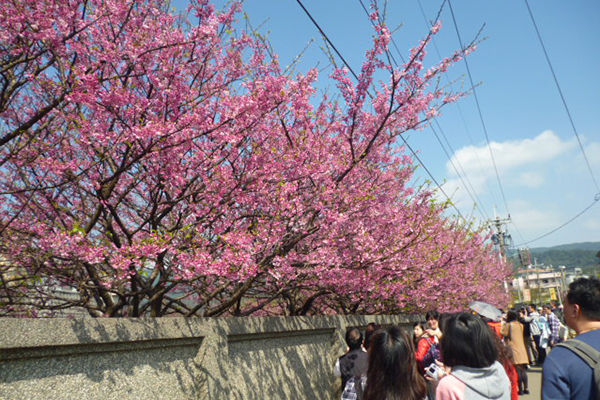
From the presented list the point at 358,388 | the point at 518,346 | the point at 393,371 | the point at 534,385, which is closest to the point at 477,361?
the point at 393,371

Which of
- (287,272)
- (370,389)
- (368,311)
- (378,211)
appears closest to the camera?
(370,389)

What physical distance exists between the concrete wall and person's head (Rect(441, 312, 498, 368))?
2522 millimetres

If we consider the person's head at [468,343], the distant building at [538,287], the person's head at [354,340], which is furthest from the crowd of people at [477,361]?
the distant building at [538,287]

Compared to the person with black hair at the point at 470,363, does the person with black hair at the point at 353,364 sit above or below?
below

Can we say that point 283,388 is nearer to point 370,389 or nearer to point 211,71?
point 370,389

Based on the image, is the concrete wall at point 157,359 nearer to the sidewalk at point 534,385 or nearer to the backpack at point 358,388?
the backpack at point 358,388

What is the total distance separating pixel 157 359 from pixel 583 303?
11.3 ft

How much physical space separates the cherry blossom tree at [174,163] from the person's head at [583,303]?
125 inches

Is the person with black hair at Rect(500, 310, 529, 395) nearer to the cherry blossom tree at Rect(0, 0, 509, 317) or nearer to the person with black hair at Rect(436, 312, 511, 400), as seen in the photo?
the cherry blossom tree at Rect(0, 0, 509, 317)

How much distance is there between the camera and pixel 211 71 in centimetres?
673

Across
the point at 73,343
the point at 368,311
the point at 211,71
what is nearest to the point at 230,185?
the point at 211,71

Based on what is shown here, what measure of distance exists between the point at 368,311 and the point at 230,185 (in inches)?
344

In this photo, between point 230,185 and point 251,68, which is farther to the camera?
point 251,68

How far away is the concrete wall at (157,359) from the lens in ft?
10.6
